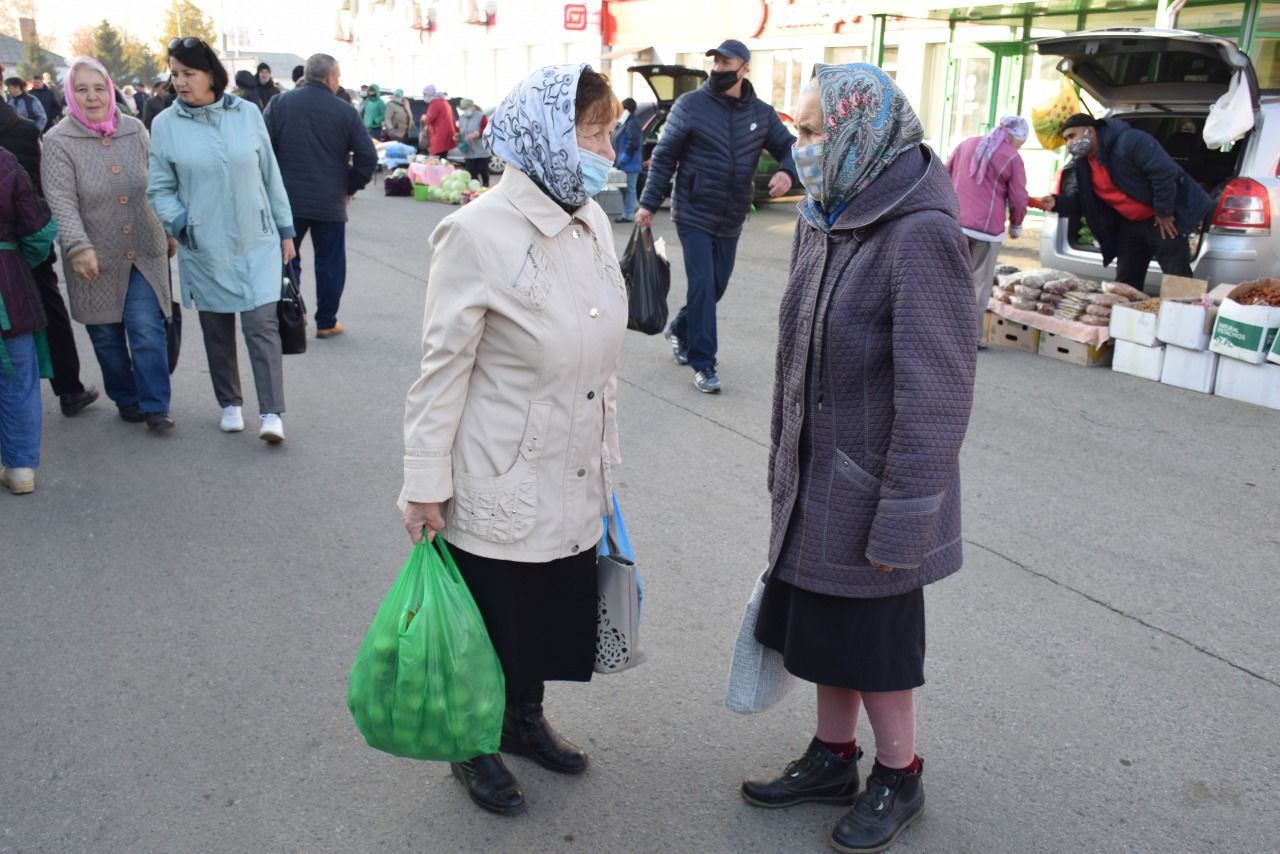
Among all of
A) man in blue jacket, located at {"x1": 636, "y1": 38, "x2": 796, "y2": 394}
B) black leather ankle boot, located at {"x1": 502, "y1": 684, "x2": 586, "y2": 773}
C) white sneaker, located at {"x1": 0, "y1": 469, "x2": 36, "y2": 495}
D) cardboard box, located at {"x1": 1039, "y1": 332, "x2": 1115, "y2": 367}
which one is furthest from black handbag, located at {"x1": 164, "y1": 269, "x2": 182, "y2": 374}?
cardboard box, located at {"x1": 1039, "y1": 332, "x2": 1115, "y2": 367}

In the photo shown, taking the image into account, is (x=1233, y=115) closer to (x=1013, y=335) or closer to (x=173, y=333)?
(x=1013, y=335)

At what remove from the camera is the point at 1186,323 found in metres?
7.18

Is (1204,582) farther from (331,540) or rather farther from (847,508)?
(331,540)

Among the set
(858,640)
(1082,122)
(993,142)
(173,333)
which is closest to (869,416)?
(858,640)

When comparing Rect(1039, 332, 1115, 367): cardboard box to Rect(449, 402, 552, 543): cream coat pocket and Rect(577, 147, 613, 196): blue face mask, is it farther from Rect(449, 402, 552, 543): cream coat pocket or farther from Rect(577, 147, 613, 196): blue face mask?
Rect(449, 402, 552, 543): cream coat pocket

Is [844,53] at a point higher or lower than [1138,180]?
higher

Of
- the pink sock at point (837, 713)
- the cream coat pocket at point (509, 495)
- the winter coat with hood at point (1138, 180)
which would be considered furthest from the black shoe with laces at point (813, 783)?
the winter coat with hood at point (1138, 180)

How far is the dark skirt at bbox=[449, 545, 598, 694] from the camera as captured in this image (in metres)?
2.77

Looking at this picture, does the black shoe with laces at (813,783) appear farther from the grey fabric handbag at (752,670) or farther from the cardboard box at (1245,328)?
the cardboard box at (1245,328)

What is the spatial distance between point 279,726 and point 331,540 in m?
1.46

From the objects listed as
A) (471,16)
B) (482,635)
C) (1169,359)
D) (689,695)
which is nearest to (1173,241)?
(1169,359)

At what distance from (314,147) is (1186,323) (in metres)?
5.83

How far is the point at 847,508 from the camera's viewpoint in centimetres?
255

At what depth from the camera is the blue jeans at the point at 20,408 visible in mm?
Answer: 5082
